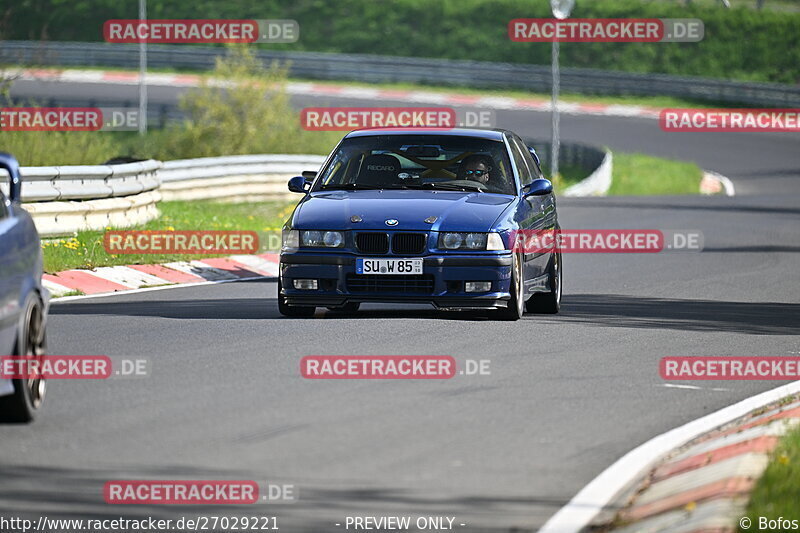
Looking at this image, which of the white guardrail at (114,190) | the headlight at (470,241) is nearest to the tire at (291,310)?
the headlight at (470,241)

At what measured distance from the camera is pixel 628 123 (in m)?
54.9

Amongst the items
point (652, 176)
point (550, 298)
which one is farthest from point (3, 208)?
point (652, 176)

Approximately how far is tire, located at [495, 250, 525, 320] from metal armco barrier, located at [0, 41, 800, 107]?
148ft

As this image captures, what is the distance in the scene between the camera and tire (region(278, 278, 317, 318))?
13.8m

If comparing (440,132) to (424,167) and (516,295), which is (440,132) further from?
(516,295)

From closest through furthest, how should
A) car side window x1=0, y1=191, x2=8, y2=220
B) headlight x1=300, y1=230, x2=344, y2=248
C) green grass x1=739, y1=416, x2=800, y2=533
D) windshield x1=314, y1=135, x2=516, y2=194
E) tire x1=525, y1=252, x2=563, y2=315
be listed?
green grass x1=739, y1=416, x2=800, y2=533, car side window x1=0, y1=191, x2=8, y2=220, headlight x1=300, y1=230, x2=344, y2=248, windshield x1=314, y1=135, x2=516, y2=194, tire x1=525, y1=252, x2=563, y2=315

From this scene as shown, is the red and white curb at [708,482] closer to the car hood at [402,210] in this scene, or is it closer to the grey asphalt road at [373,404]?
the grey asphalt road at [373,404]

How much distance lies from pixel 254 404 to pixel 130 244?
10.1m

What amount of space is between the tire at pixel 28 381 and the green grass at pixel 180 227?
7.78 m

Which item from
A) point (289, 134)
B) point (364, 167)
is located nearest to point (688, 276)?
point (364, 167)

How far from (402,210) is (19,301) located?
542cm

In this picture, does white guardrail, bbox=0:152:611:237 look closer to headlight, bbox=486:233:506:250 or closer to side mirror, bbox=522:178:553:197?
side mirror, bbox=522:178:553:197

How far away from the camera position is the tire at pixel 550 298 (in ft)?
49.9

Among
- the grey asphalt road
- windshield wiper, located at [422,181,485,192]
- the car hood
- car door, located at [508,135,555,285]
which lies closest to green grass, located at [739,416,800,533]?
the grey asphalt road
